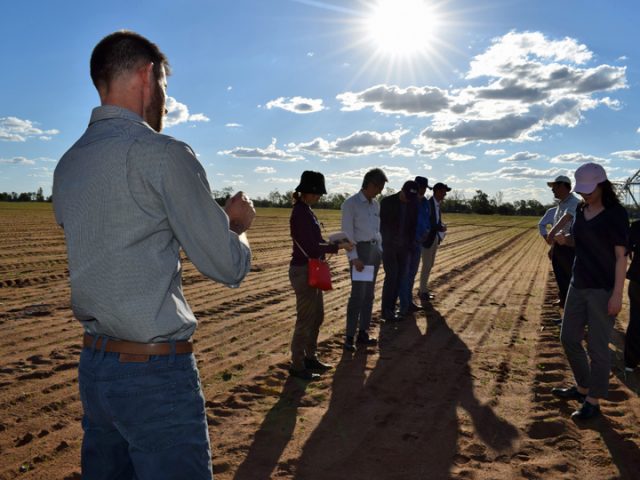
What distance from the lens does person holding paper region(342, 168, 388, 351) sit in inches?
243

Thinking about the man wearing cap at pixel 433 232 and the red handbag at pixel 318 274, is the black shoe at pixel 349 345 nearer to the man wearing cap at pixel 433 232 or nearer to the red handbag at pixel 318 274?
the red handbag at pixel 318 274

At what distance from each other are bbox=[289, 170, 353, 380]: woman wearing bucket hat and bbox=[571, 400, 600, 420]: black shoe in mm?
2332

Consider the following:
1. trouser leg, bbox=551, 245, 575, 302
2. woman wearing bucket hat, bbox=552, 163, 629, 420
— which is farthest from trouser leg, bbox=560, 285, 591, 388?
trouser leg, bbox=551, 245, 575, 302

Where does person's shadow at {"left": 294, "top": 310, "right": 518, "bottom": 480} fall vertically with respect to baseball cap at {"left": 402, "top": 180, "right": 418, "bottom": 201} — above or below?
below

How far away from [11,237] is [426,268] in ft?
51.4

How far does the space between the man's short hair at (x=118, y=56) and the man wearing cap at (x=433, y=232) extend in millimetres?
7672

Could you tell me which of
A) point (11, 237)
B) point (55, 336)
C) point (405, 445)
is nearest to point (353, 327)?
point (405, 445)

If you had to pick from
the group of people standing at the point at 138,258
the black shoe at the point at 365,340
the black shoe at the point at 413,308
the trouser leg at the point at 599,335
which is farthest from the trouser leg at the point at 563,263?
the group of people standing at the point at 138,258

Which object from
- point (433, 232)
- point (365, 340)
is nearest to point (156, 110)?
point (365, 340)

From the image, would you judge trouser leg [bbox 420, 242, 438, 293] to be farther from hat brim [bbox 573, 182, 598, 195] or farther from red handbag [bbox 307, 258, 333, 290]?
hat brim [bbox 573, 182, 598, 195]

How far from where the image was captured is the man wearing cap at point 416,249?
8.12 metres

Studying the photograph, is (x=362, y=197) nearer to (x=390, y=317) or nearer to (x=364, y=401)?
(x=390, y=317)

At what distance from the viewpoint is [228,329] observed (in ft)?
22.3

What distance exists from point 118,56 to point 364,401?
377cm
